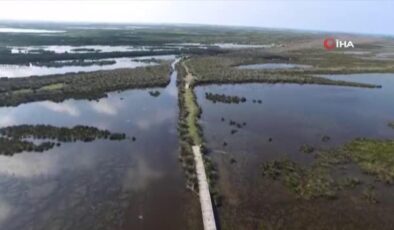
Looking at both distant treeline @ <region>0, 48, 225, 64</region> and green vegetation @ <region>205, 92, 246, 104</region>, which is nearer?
green vegetation @ <region>205, 92, 246, 104</region>

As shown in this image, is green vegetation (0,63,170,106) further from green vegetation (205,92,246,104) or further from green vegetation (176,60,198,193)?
green vegetation (176,60,198,193)

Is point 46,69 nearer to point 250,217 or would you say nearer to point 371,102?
point 371,102

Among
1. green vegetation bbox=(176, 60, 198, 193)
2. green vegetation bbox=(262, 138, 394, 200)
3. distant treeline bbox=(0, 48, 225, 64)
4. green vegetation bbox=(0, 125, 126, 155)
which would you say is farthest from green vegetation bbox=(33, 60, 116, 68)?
green vegetation bbox=(262, 138, 394, 200)

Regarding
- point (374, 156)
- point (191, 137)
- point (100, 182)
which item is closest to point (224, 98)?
point (191, 137)

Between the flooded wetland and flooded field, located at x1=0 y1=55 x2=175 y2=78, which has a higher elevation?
flooded field, located at x1=0 y1=55 x2=175 y2=78

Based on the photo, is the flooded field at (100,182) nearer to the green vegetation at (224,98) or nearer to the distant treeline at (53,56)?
the green vegetation at (224,98)
